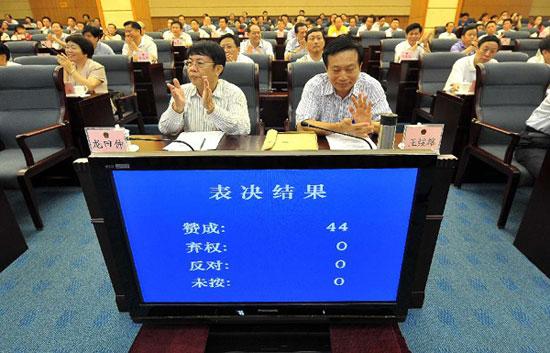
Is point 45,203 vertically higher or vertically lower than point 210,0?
lower

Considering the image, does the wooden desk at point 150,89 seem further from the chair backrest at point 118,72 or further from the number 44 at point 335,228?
the number 44 at point 335,228

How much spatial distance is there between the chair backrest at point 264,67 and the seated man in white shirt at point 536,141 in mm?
2471

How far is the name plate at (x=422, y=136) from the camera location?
1249 mm

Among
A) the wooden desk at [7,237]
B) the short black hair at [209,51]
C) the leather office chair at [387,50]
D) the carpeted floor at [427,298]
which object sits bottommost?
the carpeted floor at [427,298]

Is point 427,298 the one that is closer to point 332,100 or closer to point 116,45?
point 332,100

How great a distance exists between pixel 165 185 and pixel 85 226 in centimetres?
206

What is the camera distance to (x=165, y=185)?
618 mm

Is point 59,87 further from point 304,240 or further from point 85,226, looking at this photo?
point 304,240

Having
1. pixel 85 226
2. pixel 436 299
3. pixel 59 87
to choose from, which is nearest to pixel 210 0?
pixel 59 87

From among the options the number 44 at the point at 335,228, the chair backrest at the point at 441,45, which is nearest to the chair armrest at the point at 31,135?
the number 44 at the point at 335,228

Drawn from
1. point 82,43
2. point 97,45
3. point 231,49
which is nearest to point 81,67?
point 82,43

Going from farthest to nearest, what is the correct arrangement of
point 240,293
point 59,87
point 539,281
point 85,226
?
point 59,87, point 85,226, point 539,281, point 240,293

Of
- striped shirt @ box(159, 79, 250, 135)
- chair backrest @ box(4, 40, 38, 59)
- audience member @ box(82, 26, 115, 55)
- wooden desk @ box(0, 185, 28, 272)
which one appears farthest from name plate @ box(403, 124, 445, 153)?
chair backrest @ box(4, 40, 38, 59)

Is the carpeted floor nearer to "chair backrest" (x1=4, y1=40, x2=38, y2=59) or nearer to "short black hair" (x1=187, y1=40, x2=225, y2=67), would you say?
"short black hair" (x1=187, y1=40, x2=225, y2=67)
